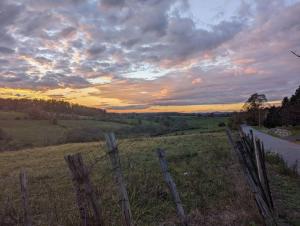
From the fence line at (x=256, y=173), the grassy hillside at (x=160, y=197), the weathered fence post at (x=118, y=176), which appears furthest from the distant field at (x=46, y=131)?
the weathered fence post at (x=118, y=176)

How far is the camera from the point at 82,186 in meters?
5.38

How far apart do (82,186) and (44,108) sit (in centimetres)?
8722

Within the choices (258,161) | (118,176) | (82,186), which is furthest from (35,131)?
(118,176)

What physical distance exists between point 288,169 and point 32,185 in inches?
396

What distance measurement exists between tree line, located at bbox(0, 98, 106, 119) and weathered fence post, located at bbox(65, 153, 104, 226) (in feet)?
245

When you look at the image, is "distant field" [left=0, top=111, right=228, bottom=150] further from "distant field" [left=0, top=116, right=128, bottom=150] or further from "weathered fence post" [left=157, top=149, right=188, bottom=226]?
Answer: "weathered fence post" [left=157, top=149, right=188, bottom=226]

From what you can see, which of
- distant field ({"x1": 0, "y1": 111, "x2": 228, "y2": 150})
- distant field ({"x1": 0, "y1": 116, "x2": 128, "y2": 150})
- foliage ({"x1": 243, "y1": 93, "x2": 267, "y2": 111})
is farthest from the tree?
distant field ({"x1": 0, "y1": 116, "x2": 128, "y2": 150})

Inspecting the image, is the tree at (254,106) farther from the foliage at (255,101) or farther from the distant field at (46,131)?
the distant field at (46,131)

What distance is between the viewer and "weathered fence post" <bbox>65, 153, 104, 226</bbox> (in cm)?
529

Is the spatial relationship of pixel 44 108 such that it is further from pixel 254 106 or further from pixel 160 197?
pixel 160 197

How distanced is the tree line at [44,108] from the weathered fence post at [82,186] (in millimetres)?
74653

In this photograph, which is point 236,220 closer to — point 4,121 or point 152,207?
point 152,207

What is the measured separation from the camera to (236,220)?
7.10 metres

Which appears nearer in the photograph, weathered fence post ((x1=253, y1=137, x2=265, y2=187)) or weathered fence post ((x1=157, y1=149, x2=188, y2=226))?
weathered fence post ((x1=157, y1=149, x2=188, y2=226))
